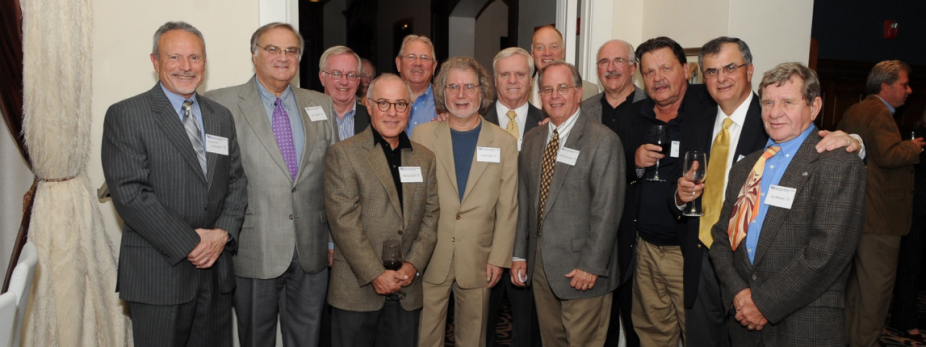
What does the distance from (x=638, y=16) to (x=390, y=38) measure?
22.7 feet

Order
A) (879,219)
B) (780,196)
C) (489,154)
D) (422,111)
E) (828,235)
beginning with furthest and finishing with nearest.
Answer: (879,219)
(422,111)
(489,154)
(780,196)
(828,235)

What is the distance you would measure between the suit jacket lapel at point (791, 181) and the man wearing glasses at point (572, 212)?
0.73 meters

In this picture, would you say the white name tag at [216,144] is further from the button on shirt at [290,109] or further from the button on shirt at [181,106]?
the button on shirt at [290,109]

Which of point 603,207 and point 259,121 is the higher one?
point 259,121

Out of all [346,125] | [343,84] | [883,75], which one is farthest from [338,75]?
[883,75]

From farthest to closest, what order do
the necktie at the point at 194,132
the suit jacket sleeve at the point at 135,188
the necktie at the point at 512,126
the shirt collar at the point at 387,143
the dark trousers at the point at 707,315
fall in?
the necktie at the point at 512,126 < the shirt collar at the point at 387,143 < the dark trousers at the point at 707,315 < the necktie at the point at 194,132 < the suit jacket sleeve at the point at 135,188

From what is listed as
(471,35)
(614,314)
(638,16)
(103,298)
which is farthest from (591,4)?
(471,35)

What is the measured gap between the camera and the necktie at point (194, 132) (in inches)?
101

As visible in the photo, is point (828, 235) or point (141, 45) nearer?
point (828, 235)

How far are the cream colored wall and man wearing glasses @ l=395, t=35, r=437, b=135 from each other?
0.98 meters

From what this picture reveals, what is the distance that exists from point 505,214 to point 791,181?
4.23 feet

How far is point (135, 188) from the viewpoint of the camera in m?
2.39

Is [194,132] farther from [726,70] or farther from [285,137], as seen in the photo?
[726,70]

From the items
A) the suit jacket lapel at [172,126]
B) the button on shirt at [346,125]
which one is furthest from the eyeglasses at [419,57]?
the suit jacket lapel at [172,126]
